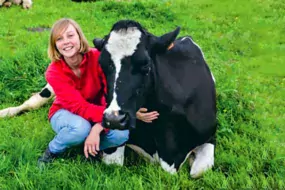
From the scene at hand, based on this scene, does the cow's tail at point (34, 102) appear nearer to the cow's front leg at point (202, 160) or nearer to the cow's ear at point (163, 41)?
the cow's front leg at point (202, 160)

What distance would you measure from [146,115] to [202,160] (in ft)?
2.69

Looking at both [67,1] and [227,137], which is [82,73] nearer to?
[227,137]

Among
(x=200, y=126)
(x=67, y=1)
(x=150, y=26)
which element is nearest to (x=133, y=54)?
(x=200, y=126)

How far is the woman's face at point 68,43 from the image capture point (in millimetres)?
4344

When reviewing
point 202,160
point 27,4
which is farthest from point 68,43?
point 27,4

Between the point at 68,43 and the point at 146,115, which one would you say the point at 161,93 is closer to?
the point at 146,115

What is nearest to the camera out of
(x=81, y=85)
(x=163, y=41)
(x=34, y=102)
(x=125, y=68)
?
(x=125, y=68)

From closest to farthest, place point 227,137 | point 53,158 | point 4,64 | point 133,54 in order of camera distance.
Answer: point 133,54 → point 53,158 → point 227,137 → point 4,64

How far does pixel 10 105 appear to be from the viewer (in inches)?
257

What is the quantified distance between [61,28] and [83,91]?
0.62 meters

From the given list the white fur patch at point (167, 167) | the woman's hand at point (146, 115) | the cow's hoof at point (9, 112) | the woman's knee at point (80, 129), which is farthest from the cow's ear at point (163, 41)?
the cow's hoof at point (9, 112)

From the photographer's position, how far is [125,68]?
387cm

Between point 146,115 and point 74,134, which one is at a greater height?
point 146,115

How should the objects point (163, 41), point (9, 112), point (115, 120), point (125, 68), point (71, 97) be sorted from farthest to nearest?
point (9, 112) < point (71, 97) < point (163, 41) < point (125, 68) < point (115, 120)
